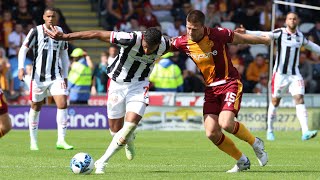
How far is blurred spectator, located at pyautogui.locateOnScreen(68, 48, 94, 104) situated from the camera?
85.8ft

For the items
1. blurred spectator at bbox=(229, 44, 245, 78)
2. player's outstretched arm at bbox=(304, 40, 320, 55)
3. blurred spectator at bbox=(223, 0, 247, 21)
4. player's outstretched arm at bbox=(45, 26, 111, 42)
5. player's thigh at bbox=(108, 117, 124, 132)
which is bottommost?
blurred spectator at bbox=(229, 44, 245, 78)

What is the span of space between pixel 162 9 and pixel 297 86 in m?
12.1

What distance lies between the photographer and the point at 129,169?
13.8 m

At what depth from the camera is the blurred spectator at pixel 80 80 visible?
26156 mm

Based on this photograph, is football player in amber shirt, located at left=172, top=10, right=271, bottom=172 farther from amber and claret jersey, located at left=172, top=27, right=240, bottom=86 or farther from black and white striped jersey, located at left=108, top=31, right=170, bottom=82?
black and white striped jersey, located at left=108, top=31, right=170, bottom=82

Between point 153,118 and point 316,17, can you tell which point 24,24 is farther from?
point 316,17

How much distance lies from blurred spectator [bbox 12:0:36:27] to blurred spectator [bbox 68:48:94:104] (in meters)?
3.93

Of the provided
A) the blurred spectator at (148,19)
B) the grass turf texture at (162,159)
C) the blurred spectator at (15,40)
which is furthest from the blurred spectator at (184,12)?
the grass turf texture at (162,159)

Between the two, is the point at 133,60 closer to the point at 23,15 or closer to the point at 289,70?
the point at 289,70

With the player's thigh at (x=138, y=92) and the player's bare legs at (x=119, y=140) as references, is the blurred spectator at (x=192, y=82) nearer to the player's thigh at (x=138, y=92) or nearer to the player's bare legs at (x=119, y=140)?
the player's thigh at (x=138, y=92)

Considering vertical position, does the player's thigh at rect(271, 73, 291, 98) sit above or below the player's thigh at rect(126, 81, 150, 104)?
below

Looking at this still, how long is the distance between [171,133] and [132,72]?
10.9 metres

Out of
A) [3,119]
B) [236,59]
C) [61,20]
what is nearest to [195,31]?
[3,119]

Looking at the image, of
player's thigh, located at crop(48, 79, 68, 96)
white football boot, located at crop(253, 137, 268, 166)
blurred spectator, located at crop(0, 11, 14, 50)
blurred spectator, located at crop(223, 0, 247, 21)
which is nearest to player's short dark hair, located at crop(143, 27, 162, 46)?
white football boot, located at crop(253, 137, 268, 166)
